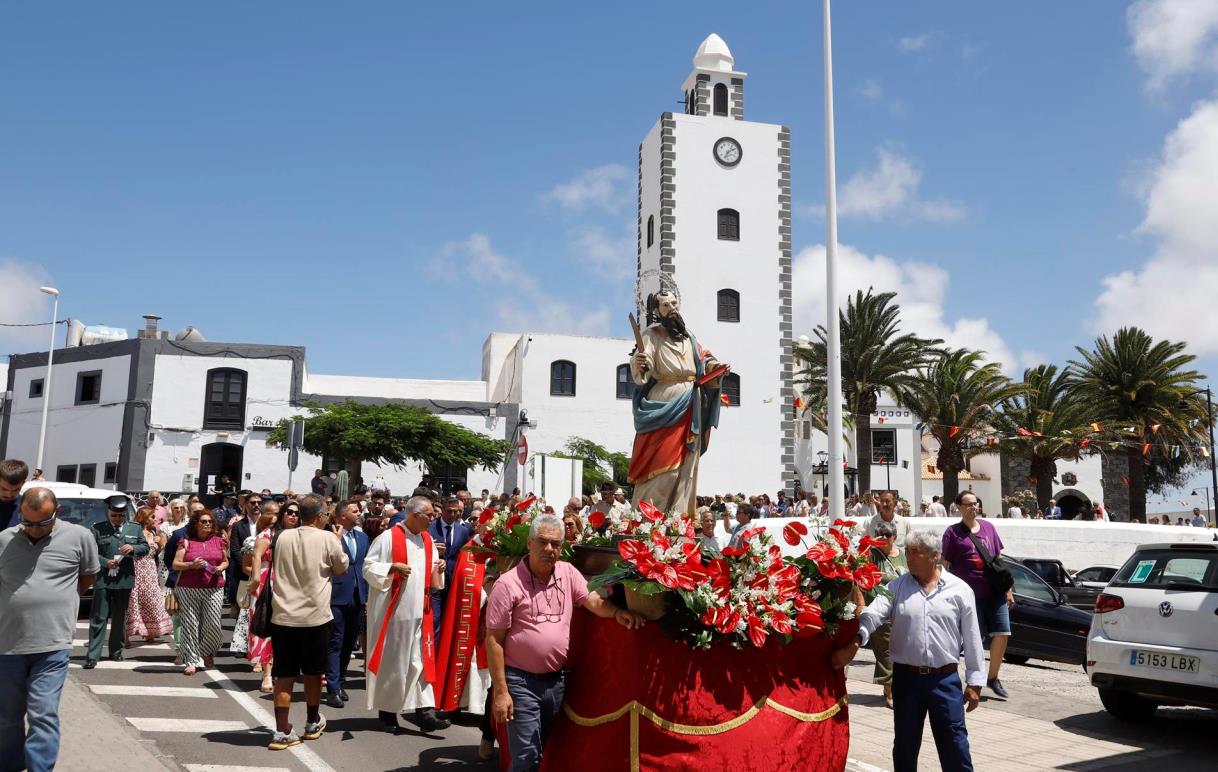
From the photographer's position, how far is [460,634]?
7.82m

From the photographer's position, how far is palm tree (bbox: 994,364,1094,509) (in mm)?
39125

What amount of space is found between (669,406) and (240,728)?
14.4 ft

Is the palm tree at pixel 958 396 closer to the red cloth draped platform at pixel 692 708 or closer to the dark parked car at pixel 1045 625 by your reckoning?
the dark parked car at pixel 1045 625

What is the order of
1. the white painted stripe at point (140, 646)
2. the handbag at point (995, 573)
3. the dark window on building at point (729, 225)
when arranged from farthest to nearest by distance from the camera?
the dark window on building at point (729, 225), the white painted stripe at point (140, 646), the handbag at point (995, 573)

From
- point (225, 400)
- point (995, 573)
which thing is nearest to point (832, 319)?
point (995, 573)

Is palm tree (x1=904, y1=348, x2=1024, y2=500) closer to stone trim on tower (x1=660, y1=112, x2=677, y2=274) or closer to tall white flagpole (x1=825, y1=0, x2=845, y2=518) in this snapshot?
stone trim on tower (x1=660, y1=112, x2=677, y2=274)

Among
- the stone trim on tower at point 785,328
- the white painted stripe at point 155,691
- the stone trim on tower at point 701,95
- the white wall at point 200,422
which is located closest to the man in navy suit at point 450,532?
the white painted stripe at point 155,691

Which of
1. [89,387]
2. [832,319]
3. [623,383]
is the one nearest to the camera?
[832,319]

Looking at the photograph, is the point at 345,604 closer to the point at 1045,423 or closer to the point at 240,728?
the point at 240,728

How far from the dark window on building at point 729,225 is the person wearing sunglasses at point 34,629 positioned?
3222 cm

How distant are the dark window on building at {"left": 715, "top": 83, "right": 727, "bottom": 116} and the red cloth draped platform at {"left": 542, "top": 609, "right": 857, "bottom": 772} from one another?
3473 centimetres

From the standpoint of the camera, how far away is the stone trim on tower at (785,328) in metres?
37.6

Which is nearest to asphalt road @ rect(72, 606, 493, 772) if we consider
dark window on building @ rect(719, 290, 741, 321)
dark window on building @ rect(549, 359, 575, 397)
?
dark window on building @ rect(719, 290, 741, 321)

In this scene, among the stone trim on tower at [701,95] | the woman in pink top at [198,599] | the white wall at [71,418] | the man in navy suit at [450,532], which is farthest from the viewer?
the white wall at [71,418]
